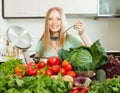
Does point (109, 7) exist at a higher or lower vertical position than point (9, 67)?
higher

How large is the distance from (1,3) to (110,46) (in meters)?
1.76

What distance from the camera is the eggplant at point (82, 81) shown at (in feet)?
4.21

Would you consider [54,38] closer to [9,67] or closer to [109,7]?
[9,67]

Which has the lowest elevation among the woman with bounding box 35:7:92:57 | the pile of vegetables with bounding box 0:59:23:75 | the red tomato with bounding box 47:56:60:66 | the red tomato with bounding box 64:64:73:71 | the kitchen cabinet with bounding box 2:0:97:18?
the pile of vegetables with bounding box 0:59:23:75

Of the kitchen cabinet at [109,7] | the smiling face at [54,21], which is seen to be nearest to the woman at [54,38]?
the smiling face at [54,21]

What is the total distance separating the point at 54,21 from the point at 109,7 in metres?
1.85

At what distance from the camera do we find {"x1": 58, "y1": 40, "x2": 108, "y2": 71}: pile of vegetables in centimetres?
148

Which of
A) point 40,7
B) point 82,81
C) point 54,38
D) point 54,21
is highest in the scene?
point 40,7

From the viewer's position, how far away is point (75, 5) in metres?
4.02

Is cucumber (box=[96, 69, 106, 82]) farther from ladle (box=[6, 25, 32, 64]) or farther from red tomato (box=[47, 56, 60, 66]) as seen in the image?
ladle (box=[6, 25, 32, 64])

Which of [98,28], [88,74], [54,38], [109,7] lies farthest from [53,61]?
[98,28]

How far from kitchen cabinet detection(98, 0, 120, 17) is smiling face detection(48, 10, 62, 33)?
5.53ft

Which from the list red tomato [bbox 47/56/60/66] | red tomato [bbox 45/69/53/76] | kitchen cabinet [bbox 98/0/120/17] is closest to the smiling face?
red tomato [bbox 47/56/60/66]

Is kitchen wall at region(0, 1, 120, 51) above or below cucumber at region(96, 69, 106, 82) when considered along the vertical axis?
above
